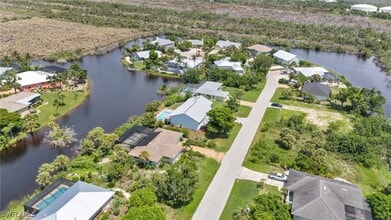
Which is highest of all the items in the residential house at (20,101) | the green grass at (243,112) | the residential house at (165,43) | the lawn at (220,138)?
the residential house at (165,43)

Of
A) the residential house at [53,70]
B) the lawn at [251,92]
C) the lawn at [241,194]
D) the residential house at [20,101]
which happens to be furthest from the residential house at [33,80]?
the lawn at [241,194]

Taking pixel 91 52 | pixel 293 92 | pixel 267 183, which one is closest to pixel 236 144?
pixel 267 183

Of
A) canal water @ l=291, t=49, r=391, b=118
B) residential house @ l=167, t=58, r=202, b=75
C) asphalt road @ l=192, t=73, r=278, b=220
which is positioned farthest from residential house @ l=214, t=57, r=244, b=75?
canal water @ l=291, t=49, r=391, b=118

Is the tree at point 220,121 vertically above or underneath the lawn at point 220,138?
above

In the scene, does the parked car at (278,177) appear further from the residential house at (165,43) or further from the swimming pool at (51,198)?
the residential house at (165,43)

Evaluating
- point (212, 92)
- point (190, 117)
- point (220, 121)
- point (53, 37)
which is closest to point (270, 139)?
point (220, 121)

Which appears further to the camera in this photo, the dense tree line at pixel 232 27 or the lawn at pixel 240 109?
the dense tree line at pixel 232 27
